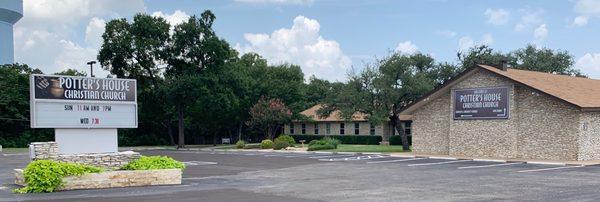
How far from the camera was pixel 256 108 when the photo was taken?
51562 millimetres

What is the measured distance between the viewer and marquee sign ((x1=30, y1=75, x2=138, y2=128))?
690 inches

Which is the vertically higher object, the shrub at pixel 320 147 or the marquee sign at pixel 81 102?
the marquee sign at pixel 81 102

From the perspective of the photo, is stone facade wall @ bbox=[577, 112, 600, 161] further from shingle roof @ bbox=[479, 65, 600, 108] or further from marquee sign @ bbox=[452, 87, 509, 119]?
marquee sign @ bbox=[452, 87, 509, 119]

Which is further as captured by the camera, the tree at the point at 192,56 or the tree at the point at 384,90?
the tree at the point at 192,56

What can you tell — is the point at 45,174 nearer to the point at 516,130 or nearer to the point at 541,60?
the point at 516,130

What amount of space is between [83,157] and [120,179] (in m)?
1.49

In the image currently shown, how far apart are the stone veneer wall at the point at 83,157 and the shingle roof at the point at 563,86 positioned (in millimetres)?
20203

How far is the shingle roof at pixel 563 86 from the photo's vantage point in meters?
28.1

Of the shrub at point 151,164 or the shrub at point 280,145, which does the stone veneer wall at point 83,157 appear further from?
the shrub at point 280,145

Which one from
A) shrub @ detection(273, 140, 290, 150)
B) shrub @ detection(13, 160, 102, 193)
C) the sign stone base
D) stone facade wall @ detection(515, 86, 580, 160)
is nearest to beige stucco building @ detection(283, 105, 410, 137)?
shrub @ detection(273, 140, 290, 150)

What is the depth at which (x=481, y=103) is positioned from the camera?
102 feet

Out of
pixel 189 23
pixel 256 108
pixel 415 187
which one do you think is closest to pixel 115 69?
pixel 189 23

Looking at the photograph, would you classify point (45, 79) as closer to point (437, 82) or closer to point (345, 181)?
point (345, 181)

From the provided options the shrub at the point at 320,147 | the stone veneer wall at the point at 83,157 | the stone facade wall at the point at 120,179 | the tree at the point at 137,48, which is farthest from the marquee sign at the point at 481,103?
the tree at the point at 137,48
